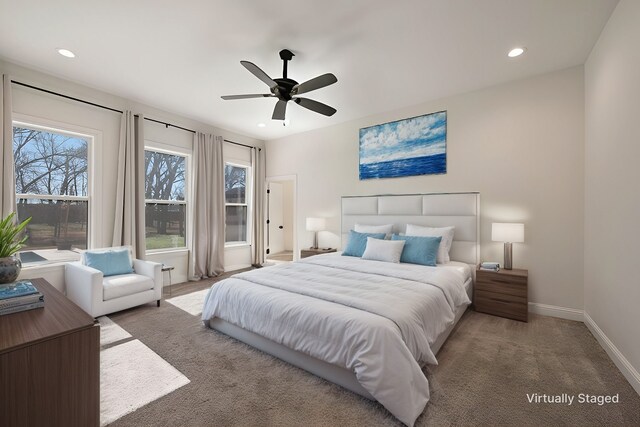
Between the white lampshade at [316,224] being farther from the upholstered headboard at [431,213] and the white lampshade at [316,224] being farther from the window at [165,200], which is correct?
the window at [165,200]

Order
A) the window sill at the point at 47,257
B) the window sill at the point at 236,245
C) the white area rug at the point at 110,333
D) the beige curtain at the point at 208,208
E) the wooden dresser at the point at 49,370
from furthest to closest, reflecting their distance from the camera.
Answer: the window sill at the point at 236,245 < the beige curtain at the point at 208,208 < the window sill at the point at 47,257 < the white area rug at the point at 110,333 < the wooden dresser at the point at 49,370

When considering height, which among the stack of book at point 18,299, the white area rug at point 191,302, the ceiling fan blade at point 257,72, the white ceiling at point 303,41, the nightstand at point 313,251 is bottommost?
the white area rug at point 191,302

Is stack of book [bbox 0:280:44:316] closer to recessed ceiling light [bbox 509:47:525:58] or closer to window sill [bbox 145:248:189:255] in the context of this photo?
window sill [bbox 145:248:189:255]

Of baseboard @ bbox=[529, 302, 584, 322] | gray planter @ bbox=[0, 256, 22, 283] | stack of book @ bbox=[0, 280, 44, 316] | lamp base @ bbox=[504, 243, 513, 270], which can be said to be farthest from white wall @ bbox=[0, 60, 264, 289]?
baseboard @ bbox=[529, 302, 584, 322]

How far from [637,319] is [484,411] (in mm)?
1364

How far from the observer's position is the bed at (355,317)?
68.9 inches

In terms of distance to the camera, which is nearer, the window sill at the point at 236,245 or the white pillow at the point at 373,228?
the white pillow at the point at 373,228

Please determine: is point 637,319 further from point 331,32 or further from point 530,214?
point 331,32

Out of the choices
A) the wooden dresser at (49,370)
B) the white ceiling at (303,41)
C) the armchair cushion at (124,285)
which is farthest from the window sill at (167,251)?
the wooden dresser at (49,370)

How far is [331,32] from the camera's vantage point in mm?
2666

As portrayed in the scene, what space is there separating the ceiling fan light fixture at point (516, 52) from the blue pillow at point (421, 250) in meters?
2.22

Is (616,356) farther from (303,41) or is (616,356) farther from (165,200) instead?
(165,200)

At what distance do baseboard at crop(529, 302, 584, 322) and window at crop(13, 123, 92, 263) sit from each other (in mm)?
6188

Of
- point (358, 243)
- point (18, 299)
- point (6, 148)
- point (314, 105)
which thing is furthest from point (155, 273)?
point (314, 105)
